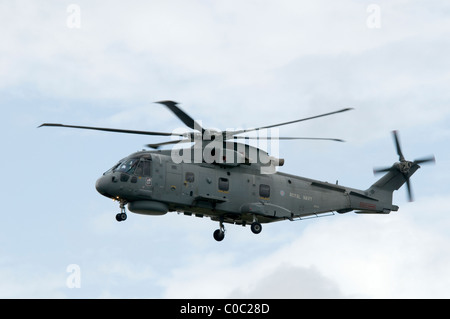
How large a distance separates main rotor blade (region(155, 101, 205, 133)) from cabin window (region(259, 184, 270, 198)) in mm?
5378

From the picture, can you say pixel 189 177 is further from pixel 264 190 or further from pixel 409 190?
pixel 409 190

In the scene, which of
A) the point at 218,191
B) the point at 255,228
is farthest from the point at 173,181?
the point at 255,228

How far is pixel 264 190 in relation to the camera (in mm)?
57781

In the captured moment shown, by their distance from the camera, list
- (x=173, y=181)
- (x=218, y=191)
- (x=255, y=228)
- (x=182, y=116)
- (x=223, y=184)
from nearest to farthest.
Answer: (x=182, y=116)
(x=173, y=181)
(x=218, y=191)
(x=223, y=184)
(x=255, y=228)

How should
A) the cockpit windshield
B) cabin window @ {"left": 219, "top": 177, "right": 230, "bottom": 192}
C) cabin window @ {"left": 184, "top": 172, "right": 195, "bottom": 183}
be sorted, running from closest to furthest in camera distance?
1. the cockpit windshield
2. cabin window @ {"left": 184, "top": 172, "right": 195, "bottom": 183}
3. cabin window @ {"left": 219, "top": 177, "right": 230, "bottom": 192}

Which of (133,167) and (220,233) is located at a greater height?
(133,167)

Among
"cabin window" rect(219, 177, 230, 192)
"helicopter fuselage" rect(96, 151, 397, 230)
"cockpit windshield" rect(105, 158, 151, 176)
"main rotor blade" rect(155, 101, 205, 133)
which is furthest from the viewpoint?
"cabin window" rect(219, 177, 230, 192)

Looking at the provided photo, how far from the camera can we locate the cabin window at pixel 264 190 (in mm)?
57625

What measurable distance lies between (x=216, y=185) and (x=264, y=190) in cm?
340

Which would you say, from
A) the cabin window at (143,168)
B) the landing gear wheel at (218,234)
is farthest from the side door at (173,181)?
the landing gear wheel at (218,234)

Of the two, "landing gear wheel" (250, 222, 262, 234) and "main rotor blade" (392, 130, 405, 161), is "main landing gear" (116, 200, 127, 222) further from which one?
"main rotor blade" (392, 130, 405, 161)

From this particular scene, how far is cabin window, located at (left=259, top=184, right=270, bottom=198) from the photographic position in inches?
2269

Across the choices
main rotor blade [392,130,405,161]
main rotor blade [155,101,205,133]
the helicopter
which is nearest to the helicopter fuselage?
the helicopter

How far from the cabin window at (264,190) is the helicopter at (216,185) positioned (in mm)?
62
